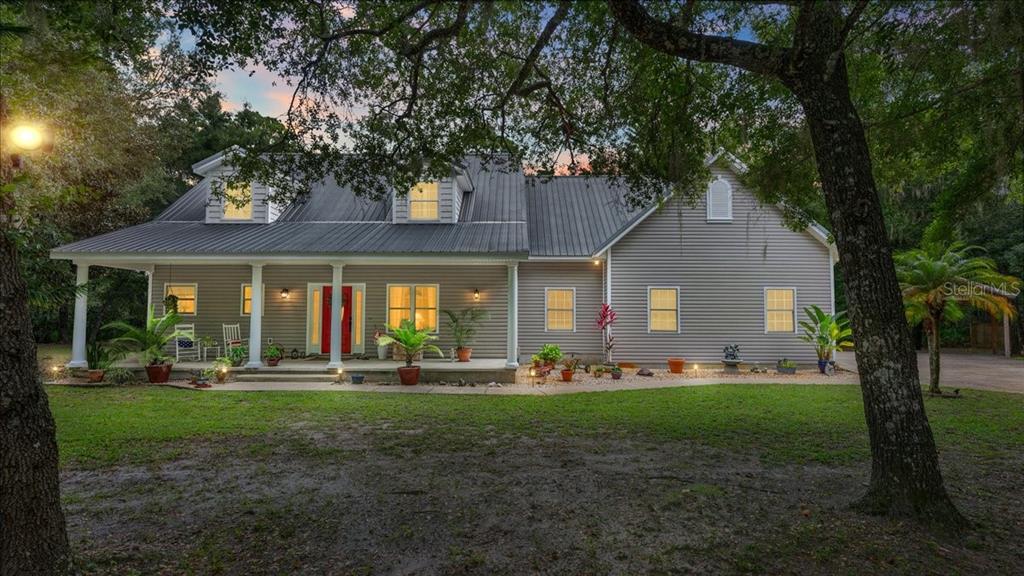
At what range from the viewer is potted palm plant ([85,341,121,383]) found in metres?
10.7

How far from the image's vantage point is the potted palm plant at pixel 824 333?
12766 millimetres

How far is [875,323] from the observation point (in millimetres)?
3633

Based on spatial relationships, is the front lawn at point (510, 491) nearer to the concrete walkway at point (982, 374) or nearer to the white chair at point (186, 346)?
the concrete walkway at point (982, 374)

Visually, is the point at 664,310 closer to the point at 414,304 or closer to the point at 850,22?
the point at 414,304

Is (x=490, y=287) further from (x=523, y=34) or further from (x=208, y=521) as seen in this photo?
(x=208, y=521)

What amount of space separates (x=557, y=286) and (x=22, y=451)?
490 inches

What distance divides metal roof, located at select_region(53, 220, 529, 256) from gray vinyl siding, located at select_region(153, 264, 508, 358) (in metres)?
1.08

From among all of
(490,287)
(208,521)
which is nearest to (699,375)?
(490,287)

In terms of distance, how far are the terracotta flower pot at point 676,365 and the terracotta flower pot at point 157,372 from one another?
11.7 m

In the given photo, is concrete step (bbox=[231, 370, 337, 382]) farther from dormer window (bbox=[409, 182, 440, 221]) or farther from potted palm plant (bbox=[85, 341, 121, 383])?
dormer window (bbox=[409, 182, 440, 221])

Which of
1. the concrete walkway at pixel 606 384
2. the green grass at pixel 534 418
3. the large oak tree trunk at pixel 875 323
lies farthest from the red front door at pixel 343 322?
the large oak tree trunk at pixel 875 323

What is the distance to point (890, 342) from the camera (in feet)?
11.8

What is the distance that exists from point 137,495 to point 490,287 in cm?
1017

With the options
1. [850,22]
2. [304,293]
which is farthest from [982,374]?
[304,293]
